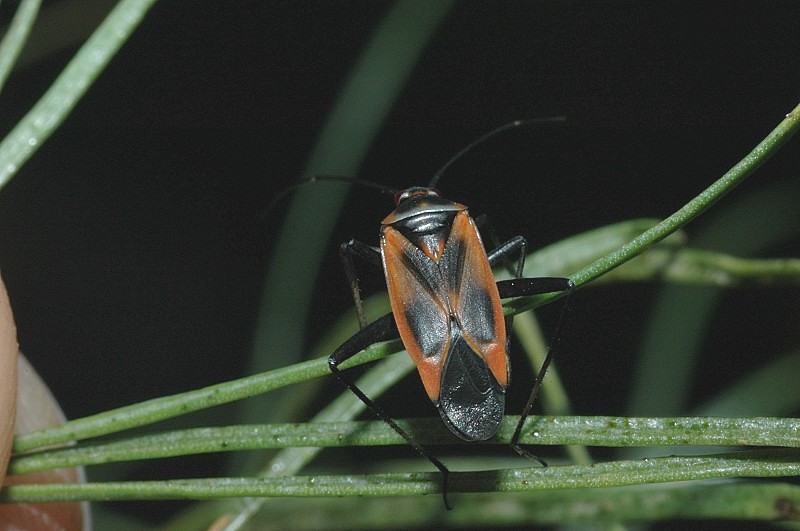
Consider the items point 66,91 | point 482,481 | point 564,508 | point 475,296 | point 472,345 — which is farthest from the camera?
point 564,508

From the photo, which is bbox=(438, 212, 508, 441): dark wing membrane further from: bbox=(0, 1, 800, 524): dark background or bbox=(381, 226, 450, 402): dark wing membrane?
bbox=(0, 1, 800, 524): dark background

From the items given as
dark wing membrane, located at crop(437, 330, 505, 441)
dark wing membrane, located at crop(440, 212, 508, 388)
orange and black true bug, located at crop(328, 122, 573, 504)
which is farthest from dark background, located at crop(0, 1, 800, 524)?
dark wing membrane, located at crop(437, 330, 505, 441)

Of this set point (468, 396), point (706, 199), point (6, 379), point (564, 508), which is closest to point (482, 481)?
point (468, 396)

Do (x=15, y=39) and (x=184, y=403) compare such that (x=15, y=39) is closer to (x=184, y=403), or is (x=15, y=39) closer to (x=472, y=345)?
(x=184, y=403)

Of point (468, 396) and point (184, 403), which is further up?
point (184, 403)

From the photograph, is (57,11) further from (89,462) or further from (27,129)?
(89,462)

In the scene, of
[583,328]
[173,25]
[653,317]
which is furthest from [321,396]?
[173,25]
